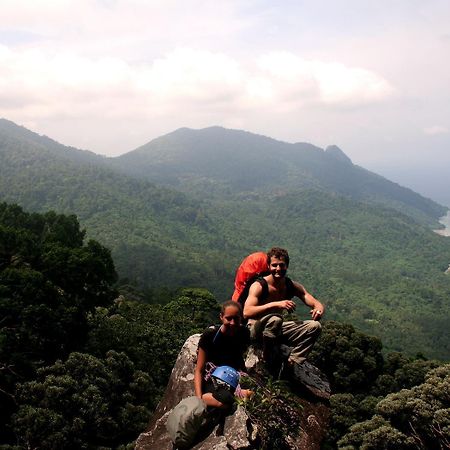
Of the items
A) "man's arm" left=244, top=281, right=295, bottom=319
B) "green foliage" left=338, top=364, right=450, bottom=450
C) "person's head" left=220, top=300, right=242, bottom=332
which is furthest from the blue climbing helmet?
"green foliage" left=338, top=364, right=450, bottom=450

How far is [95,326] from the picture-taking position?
84.8ft

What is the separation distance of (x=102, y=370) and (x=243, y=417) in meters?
13.1

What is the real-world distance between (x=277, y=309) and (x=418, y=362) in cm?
2189

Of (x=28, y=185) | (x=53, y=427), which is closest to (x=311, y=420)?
→ (x=53, y=427)

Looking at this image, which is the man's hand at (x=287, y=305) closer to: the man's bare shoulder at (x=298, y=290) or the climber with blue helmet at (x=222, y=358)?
the man's bare shoulder at (x=298, y=290)

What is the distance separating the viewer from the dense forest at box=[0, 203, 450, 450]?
42.4ft

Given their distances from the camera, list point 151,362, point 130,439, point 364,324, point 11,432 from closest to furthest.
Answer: point 11,432 → point 130,439 → point 151,362 → point 364,324

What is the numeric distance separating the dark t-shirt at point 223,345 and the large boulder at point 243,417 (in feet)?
2.65

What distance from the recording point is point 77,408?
1609 cm

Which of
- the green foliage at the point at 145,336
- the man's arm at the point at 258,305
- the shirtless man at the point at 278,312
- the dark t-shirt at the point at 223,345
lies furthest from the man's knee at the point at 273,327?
the green foliage at the point at 145,336

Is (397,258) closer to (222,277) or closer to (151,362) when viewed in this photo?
(222,277)

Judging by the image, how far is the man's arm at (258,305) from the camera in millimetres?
7086

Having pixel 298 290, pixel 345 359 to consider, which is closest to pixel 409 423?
pixel 298 290

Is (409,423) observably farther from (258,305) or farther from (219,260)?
(219,260)
